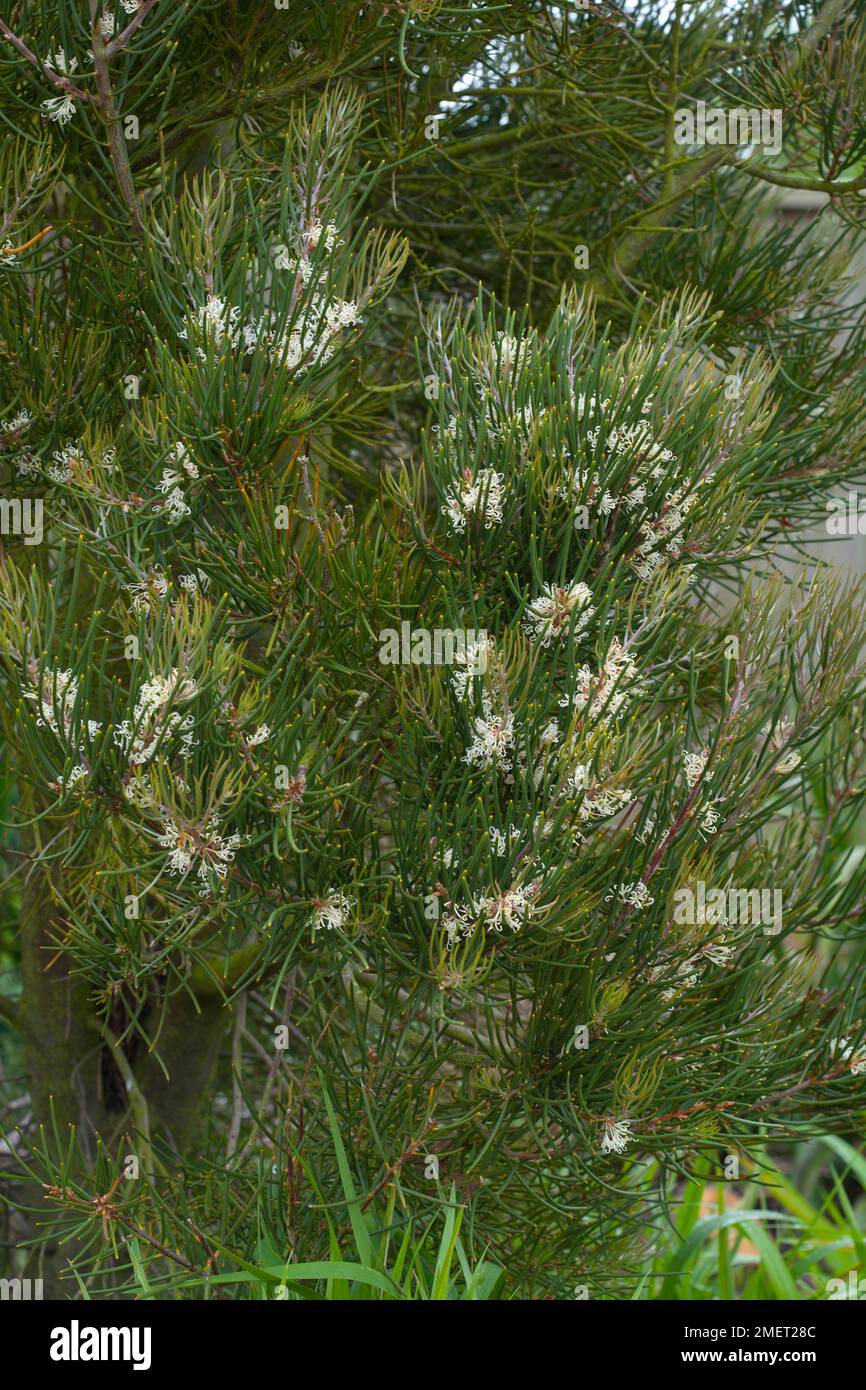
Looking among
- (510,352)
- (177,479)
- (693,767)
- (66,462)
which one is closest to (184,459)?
(177,479)

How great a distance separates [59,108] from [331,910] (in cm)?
72

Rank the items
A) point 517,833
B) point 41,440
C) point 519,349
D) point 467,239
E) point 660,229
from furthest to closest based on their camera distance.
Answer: point 467,239, point 660,229, point 41,440, point 519,349, point 517,833

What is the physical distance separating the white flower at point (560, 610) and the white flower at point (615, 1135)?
42cm

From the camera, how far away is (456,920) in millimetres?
960

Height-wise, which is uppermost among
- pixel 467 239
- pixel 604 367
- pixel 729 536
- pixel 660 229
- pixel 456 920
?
pixel 467 239

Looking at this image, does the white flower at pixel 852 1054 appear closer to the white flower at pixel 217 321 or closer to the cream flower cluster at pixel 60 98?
the white flower at pixel 217 321

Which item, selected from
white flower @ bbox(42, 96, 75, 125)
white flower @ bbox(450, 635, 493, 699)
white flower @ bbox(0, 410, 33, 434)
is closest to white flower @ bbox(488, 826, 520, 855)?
white flower @ bbox(450, 635, 493, 699)

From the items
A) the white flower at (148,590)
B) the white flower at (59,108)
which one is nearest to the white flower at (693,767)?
the white flower at (148,590)

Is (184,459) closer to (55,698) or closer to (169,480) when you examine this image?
(169,480)

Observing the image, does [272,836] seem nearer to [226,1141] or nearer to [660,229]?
[226,1141]

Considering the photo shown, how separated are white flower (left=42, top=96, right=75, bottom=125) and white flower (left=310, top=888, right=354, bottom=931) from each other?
693 mm

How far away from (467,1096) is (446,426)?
2.10 feet

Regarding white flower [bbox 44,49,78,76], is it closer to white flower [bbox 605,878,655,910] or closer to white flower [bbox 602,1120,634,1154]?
white flower [bbox 605,878,655,910]
